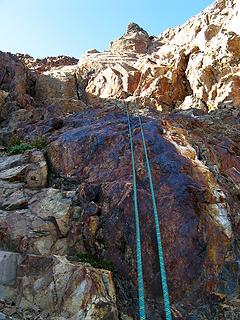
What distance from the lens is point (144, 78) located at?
78.7 feet

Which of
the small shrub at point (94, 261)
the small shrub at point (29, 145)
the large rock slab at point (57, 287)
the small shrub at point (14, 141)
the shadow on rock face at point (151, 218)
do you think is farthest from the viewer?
the small shrub at point (14, 141)

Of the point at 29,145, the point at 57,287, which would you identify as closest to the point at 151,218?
the point at 57,287

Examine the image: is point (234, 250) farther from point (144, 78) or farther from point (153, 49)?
point (153, 49)

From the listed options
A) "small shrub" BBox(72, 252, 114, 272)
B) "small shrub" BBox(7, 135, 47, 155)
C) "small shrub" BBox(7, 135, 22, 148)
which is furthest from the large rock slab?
"small shrub" BBox(7, 135, 22, 148)

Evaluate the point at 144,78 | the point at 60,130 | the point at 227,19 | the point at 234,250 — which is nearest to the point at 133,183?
the point at 234,250

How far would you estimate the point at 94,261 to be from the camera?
6.23 meters

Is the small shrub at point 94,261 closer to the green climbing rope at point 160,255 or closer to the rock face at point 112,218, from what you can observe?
the rock face at point 112,218

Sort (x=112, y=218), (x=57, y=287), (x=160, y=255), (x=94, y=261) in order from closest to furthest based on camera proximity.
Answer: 1. (x=160, y=255)
2. (x=57, y=287)
3. (x=94, y=261)
4. (x=112, y=218)

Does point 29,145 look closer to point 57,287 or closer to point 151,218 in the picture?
point 151,218

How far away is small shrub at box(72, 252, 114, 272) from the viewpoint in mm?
6086

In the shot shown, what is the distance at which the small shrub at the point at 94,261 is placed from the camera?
6086 mm

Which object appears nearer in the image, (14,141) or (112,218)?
(112,218)

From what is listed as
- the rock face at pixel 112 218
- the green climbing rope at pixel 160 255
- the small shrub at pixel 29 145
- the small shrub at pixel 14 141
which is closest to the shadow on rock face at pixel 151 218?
the rock face at pixel 112 218

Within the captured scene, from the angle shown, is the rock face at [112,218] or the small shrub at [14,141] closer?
the rock face at [112,218]
